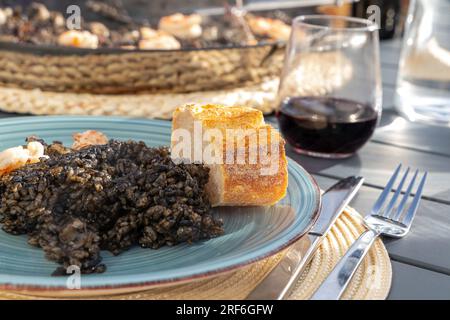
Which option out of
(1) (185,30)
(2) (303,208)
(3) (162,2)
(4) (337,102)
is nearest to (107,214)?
(2) (303,208)

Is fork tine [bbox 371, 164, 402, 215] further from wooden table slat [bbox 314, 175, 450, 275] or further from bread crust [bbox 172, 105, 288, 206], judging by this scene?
bread crust [bbox 172, 105, 288, 206]

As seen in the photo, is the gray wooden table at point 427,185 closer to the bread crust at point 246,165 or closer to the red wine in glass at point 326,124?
the red wine in glass at point 326,124

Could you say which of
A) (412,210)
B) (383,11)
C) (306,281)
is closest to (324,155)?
(412,210)

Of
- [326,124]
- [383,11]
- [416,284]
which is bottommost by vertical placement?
[416,284]

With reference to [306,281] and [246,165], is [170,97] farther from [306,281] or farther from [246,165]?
[306,281]
